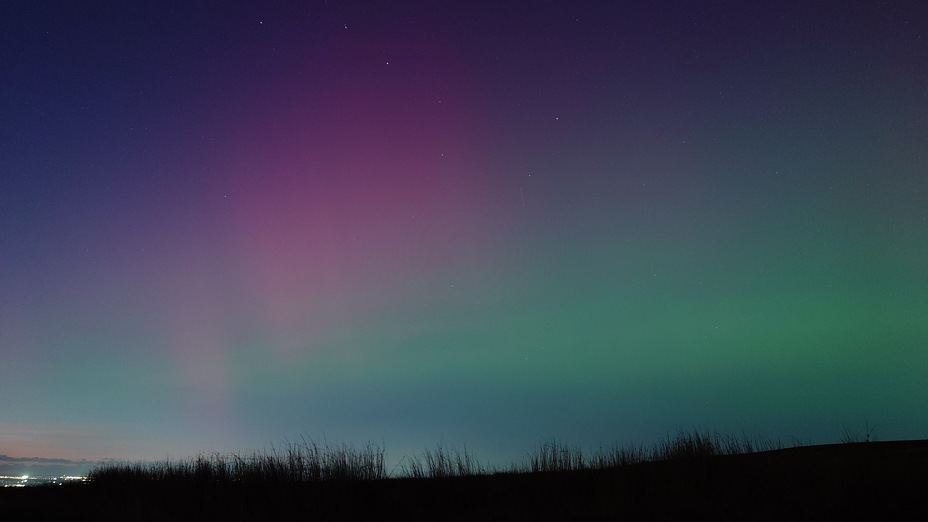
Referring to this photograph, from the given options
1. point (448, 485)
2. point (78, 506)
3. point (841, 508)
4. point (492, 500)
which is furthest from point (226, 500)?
point (841, 508)

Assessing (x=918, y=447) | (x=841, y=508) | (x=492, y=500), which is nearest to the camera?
(x=841, y=508)

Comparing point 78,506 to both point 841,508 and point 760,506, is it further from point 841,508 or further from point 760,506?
point 841,508

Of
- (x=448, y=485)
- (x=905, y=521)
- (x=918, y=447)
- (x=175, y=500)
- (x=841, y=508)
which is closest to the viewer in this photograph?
(x=905, y=521)

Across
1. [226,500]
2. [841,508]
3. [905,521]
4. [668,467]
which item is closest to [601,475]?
[668,467]

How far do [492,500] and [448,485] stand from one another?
3048mm

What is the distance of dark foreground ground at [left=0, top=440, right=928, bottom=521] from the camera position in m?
9.70

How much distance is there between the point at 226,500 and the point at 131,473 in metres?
8.57

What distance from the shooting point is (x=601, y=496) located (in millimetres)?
11727

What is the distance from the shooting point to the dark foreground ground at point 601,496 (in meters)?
9.70

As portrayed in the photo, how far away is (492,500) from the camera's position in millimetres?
12789

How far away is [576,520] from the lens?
35.0 ft

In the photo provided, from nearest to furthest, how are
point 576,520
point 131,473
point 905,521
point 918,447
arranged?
point 905,521
point 576,520
point 918,447
point 131,473

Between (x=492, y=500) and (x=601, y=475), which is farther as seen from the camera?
(x=601, y=475)

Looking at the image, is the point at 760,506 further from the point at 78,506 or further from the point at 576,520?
the point at 78,506
